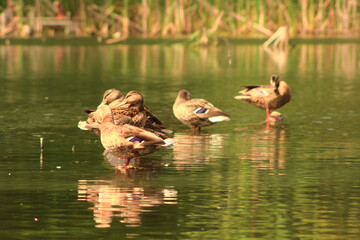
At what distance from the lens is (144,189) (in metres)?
9.19

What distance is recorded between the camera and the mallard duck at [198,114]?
13477 millimetres

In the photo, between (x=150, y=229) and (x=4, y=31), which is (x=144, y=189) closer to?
(x=150, y=229)

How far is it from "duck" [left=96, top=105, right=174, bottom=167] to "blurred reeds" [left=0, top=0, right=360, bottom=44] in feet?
101

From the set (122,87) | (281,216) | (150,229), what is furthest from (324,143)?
(122,87)

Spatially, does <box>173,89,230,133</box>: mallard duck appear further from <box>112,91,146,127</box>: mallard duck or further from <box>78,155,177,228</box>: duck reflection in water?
<box>78,155,177,228</box>: duck reflection in water

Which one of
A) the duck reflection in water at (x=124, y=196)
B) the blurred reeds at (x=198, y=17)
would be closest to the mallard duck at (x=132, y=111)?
the duck reflection in water at (x=124, y=196)

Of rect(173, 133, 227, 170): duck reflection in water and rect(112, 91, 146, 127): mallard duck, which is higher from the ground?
rect(112, 91, 146, 127): mallard duck

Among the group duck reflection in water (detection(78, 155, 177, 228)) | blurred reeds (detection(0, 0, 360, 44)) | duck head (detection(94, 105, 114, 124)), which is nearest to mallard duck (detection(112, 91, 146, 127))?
duck head (detection(94, 105, 114, 124))

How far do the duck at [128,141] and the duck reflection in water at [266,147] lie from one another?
52.8 inches

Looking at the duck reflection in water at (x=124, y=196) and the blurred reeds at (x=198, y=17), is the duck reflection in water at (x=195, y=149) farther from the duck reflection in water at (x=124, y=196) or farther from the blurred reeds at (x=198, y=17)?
the blurred reeds at (x=198, y=17)

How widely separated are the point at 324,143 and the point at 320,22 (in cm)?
3432

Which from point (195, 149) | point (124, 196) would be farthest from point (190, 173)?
point (195, 149)

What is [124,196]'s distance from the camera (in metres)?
8.82

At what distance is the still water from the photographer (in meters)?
7.64
